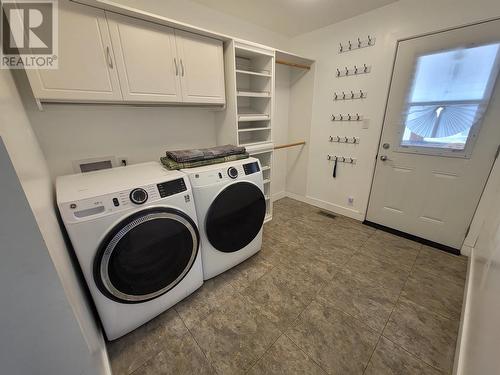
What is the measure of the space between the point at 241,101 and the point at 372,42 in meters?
1.52

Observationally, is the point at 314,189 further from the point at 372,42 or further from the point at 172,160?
the point at 172,160

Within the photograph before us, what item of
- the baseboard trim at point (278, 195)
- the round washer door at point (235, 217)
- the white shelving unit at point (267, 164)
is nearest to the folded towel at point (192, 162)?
the round washer door at point (235, 217)

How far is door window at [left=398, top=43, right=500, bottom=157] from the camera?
1.63 meters

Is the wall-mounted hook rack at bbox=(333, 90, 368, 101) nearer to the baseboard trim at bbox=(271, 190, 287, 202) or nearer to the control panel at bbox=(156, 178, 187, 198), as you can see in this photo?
the baseboard trim at bbox=(271, 190, 287, 202)

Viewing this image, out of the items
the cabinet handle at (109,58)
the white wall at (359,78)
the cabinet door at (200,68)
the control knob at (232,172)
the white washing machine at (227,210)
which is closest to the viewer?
the cabinet handle at (109,58)

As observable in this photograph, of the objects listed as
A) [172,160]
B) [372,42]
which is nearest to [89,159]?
[172,160]

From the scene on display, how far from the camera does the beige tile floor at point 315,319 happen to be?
1.13 m

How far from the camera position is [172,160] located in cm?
153

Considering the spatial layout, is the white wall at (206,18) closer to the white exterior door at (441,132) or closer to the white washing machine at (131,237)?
the white washing machine at (131,237)

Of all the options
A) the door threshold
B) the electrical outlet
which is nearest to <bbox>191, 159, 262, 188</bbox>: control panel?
the electrical outlet

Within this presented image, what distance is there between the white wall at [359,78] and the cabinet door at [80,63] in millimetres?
2324

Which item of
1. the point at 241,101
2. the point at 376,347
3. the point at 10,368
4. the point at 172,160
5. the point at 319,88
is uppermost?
the point at 319,88

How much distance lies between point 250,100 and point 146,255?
82.3 inches

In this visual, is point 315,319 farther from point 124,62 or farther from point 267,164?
point 124,62
